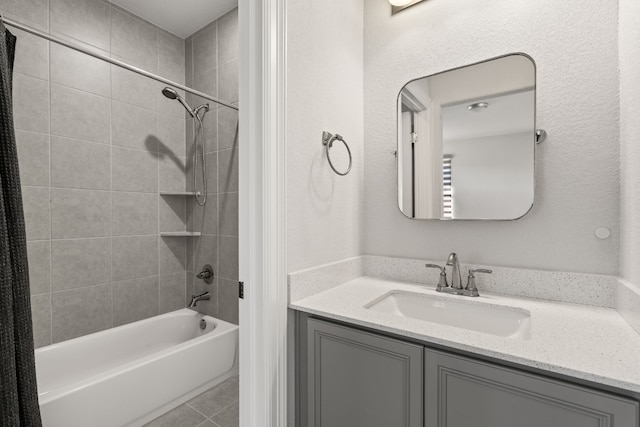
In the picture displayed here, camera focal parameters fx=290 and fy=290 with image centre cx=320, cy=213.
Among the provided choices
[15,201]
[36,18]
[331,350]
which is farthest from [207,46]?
[331,350]

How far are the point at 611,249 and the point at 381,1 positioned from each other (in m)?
1.58

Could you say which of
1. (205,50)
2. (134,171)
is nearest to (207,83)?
(205,50)

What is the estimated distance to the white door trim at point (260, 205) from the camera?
1003mm

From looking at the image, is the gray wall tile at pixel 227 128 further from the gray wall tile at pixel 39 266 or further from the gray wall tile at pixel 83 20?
the gray wall tile at pixel 39 266

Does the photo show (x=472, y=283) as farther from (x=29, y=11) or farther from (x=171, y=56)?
(x=29, y=11)

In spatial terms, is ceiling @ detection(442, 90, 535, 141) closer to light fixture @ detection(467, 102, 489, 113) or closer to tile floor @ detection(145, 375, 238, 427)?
light fixture @ detection(467, 102, 489, 113)

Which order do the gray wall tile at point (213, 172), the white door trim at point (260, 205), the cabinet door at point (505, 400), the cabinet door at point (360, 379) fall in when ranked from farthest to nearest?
the gray wall tile at point (213, 172), the white door trim at point (260, 205), the cabinet door at point (360, 379), the cabinet door at point (505, 400)

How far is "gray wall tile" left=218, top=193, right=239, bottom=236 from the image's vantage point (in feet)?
6.96

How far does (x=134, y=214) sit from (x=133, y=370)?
3.67ft

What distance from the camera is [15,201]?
1002mm

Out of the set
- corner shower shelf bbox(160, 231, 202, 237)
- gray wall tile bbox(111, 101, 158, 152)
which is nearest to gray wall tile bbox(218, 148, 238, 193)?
corner shower shelf bbox(160, 231, 202, 237)

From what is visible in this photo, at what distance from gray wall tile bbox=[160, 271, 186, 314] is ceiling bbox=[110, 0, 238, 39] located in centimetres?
197

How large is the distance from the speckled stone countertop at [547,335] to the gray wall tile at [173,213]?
167 cm

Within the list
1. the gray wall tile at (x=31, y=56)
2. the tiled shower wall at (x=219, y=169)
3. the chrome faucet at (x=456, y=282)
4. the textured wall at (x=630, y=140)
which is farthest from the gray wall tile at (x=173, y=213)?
the textured wall at (x=630, y=140)
